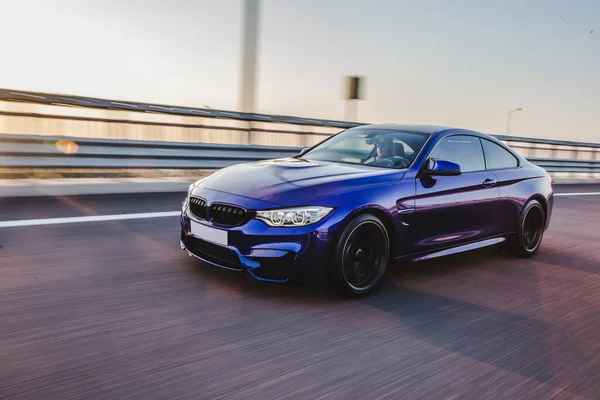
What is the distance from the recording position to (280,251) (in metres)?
4.35

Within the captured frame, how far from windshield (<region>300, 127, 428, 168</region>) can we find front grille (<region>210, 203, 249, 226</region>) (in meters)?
1.50

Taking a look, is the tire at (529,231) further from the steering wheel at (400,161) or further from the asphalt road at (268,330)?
the steering wheel at (400,161)

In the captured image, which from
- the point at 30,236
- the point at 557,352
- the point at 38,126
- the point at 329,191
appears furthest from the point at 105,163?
the point at 557,352

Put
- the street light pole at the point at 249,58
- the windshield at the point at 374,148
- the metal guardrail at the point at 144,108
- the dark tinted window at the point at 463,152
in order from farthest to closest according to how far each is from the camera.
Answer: the street light pole at the point at 249,58
the metal guardrail at the point at 144,108
the dark tinted window at the point at 463,152
the windshield at the point at 374,148

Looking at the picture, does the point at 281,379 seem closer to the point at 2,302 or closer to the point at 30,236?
the point at 2,302

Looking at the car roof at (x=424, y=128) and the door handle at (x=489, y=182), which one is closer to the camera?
the car roof at (x=424, y=128)

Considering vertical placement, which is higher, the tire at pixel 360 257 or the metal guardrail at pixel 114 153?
the metal guardrail at pixel 114 153

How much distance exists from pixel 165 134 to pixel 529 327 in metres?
7.68

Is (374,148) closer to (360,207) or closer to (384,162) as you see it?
(384,162)

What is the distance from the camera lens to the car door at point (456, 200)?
5219 mm

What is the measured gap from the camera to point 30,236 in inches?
235

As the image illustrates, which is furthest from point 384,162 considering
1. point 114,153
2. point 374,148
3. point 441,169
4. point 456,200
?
point 114,153

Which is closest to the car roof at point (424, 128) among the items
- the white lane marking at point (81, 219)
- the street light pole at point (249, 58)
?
the white lane marking at point (81, 219)

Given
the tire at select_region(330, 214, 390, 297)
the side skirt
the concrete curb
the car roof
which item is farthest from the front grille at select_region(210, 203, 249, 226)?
the concrete curb
